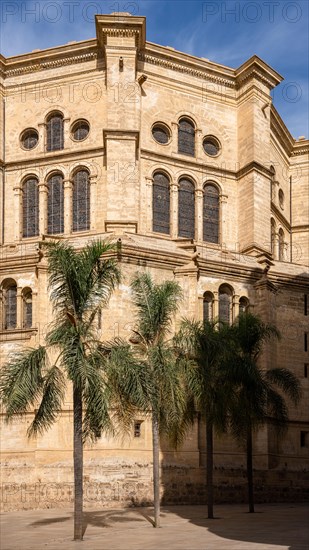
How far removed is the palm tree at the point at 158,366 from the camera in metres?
21.3

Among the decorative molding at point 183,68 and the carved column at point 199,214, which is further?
the decorative molding at point 183,68

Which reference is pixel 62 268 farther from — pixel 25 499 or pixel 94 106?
pixel 94 106

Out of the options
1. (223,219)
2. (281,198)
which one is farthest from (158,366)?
(281,198)

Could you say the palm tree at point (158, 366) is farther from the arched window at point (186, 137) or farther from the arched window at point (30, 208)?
the arched window at point (186, 137)

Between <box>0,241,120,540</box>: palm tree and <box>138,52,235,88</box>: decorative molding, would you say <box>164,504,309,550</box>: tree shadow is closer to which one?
<box>0,241,120,540</box>: palm tree

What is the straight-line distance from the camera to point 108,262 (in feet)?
66.0

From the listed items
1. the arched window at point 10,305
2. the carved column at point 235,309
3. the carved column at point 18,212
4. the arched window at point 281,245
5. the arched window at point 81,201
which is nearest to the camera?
the arched window at point 10,305

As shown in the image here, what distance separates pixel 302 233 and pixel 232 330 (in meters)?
21.2

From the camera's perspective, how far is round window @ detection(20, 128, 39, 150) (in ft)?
129

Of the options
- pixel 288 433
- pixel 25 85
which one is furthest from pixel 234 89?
pixel 288 433

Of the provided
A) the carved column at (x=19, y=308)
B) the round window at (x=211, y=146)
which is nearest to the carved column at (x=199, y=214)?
the round window at (x=211, y=146)

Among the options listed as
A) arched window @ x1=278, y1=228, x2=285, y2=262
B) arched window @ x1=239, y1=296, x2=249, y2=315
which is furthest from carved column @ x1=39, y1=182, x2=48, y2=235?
arched window @ x1=278, y1=228, x2=285, y2=262

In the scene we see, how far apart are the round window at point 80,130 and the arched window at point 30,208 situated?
9.72 ft

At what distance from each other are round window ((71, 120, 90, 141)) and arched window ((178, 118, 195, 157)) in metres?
4.64
